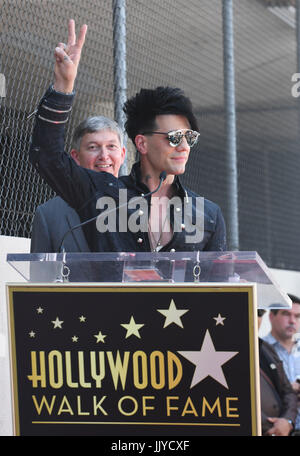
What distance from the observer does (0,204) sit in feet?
14.4

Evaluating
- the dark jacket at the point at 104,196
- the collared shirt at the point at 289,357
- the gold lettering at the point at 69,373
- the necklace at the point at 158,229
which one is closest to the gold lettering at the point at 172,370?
the gold lettering at the point at 69,373

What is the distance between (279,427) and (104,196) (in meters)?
2.44

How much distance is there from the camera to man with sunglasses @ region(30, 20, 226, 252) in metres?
2.98

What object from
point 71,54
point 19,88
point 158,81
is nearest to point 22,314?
point 71,54

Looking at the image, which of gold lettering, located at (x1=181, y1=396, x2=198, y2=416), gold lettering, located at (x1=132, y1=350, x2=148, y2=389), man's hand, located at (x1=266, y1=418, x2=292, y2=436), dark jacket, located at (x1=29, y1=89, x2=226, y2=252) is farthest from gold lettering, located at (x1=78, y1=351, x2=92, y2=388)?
man's hand, located at (x1=266, y1=418, x2=292, y2=436)

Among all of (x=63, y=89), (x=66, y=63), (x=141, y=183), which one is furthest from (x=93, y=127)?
(x=66, y=63)

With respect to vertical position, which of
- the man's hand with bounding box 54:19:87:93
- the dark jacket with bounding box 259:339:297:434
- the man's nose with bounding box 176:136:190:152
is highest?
the man's hand with bounding box 54:19:87:93

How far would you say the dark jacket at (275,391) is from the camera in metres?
5.18

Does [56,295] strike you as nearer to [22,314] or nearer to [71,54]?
[22,314]

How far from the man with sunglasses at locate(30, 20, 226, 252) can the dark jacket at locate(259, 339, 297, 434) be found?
225cm

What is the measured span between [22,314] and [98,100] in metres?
3.22

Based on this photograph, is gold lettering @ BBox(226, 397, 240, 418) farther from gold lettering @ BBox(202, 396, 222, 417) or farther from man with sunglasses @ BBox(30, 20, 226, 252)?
man with sunglasses @ BBox(30, 20, 226, 252)

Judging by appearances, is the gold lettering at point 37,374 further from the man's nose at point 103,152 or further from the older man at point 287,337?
the older man at point 287,337

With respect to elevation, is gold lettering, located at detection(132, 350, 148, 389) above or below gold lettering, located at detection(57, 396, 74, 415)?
above
